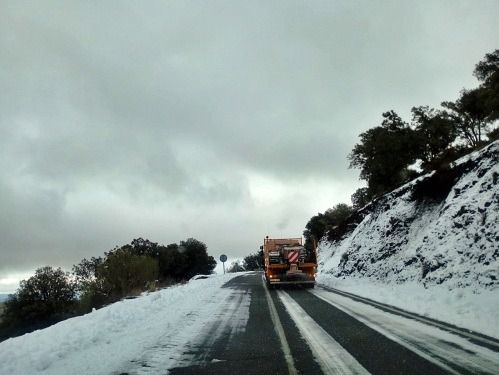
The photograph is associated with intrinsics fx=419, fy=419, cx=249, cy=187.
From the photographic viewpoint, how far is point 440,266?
57.9 feet

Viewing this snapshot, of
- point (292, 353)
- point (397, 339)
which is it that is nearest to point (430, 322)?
point (397, 339)

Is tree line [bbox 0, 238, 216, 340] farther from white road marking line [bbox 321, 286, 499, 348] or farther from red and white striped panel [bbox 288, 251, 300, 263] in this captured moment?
white road marking line [bbox 321, 286, 499, 348]

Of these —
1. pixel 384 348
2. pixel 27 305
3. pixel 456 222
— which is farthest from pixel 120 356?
pixel 27 305

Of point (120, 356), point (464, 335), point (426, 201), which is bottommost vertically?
point (464, 335)

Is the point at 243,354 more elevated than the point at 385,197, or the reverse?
the point at 385,197

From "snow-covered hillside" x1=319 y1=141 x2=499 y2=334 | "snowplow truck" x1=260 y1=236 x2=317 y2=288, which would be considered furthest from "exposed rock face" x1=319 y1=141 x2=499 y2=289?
"snowplow truck" x1=260 y1=236 x2=317 y2=288

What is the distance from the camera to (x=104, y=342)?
8.59 m

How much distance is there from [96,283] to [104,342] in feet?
147

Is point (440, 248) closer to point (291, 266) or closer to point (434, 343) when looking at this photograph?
point (291, 266)

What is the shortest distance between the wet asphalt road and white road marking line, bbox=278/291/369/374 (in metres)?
0.08

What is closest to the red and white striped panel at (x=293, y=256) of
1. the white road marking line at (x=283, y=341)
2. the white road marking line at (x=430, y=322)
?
the white road marking line at (x=430, y=322)

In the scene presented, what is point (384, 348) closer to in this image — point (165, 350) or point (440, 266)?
point (165, 350)

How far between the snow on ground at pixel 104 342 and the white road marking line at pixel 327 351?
7.91 feet

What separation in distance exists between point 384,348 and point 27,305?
211ft
